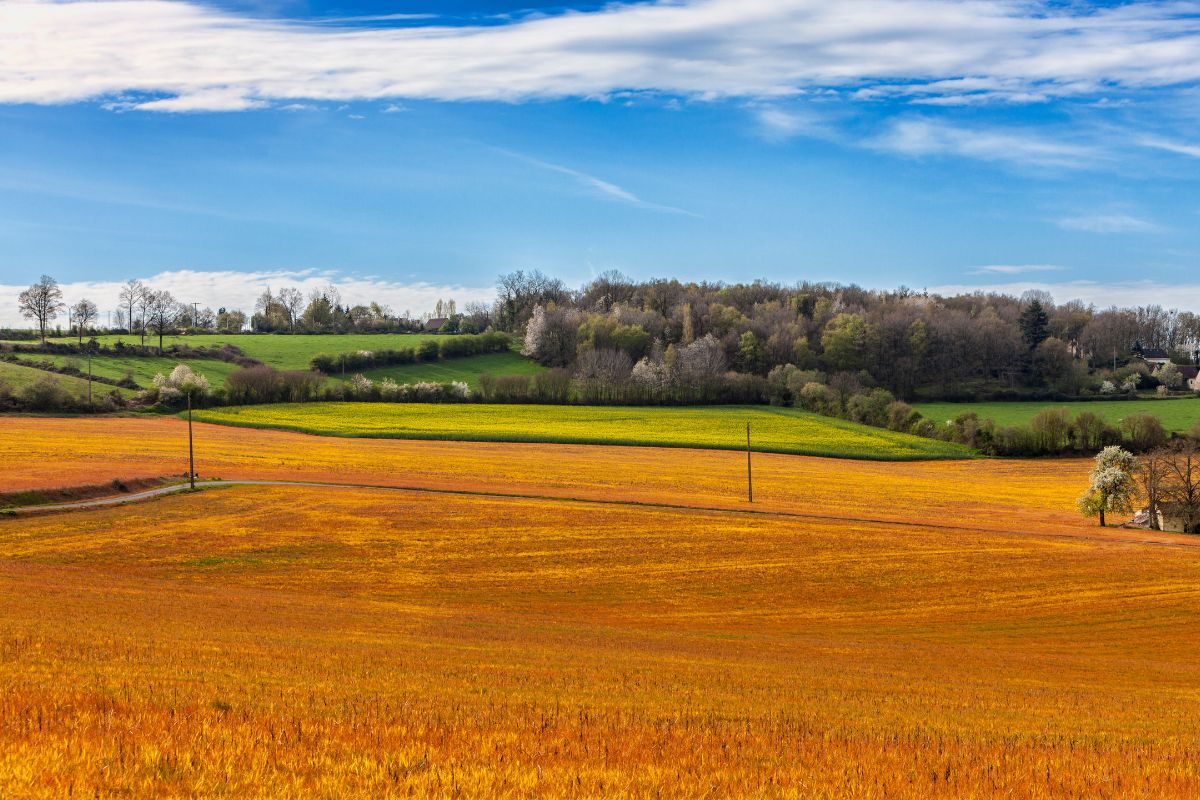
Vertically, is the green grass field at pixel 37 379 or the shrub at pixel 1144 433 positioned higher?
the green grass field at pixel 37 379

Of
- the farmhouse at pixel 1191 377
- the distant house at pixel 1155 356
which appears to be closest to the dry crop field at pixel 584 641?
the farmhouse at pixel 1191 377

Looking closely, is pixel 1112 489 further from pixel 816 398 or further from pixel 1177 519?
pixel 816 398

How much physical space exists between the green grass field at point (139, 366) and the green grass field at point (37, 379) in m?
6.11

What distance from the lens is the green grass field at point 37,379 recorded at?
108m

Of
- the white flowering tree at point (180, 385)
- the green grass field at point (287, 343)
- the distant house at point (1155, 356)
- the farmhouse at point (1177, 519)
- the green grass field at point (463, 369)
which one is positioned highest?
the green grass field at point (287, 343)

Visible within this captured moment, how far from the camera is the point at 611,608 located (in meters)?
35.6

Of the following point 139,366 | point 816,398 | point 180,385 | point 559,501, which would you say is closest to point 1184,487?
point 559,501

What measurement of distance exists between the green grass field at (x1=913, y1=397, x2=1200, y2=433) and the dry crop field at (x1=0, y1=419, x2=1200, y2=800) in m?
40.4

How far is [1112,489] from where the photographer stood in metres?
61.5

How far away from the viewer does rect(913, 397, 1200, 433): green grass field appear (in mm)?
104812

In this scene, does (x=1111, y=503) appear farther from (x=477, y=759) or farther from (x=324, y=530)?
(x=477, y=759)

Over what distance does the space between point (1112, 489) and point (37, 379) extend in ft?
345

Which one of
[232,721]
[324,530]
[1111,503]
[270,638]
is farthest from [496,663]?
[1111,503]

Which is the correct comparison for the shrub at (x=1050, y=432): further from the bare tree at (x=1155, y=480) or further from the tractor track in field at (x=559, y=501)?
the tractor track in field at (x=559, y=501)
